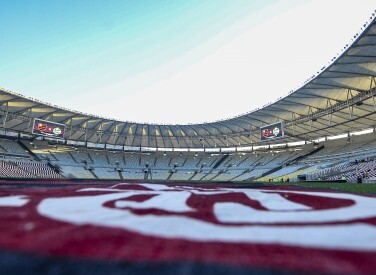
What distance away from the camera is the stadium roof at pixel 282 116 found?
58.2ft

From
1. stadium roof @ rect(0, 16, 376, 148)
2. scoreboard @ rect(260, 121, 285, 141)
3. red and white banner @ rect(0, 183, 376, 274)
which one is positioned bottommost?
red and white banner @ rect(0, 183, 376, 274)

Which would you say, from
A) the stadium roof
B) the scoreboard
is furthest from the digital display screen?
the scoreboard

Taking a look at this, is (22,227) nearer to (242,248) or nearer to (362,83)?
(242,248)

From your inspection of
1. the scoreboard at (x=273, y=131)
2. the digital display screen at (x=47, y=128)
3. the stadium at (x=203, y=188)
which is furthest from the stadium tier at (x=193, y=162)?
the digital display screen at (x=47, y=128)

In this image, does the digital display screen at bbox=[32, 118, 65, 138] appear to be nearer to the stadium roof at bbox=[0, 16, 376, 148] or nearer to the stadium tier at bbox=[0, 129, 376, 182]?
the stadium roof at bbox=[0, 16, 376, 148]

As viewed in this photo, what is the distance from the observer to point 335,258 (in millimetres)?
1537

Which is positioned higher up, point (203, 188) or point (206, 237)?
point (206, 237)

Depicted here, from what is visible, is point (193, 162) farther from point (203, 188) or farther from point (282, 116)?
point (203, 188)

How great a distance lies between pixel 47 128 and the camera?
24891 mm

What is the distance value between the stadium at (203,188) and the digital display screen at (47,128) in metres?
0.11

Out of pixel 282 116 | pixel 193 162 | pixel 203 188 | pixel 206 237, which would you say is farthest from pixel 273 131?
pixel 206 237

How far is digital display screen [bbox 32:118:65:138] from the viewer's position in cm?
2406

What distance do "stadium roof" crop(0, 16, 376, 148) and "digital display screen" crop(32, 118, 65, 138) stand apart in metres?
2.16

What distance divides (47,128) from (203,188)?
25.2 metres
